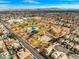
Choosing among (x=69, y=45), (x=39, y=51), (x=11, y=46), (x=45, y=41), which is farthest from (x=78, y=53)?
(x=11, y=46)

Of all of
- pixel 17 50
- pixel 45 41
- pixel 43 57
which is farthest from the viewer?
pixel 45 41

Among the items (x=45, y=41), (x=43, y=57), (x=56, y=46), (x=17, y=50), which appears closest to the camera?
(x=43, y=57)

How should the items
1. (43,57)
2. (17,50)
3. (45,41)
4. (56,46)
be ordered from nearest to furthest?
(43,57) < (17,50) < (56,46) < (45,41)

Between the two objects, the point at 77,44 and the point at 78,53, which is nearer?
the point at 78,53

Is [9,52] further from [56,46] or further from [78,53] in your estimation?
Result: [78,53]

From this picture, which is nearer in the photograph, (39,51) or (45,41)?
(39,51)

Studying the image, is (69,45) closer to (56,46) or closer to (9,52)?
(56,46)

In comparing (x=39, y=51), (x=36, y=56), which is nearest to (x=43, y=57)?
(x=36, y=56)

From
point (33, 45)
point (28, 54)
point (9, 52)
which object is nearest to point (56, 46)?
point (33, 45)
